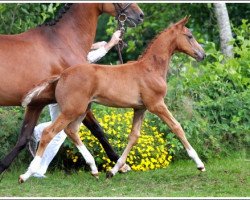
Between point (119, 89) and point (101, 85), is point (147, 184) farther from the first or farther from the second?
point (101, 85)

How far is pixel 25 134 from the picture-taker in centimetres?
882

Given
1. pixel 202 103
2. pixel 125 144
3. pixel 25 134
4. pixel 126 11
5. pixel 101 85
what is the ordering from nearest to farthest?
pixel 101 85
pixel 25 134
pixel 126 11
pixel 125 144
pixel 202 103

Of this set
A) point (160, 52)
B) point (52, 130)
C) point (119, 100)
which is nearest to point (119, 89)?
point (119, 100)

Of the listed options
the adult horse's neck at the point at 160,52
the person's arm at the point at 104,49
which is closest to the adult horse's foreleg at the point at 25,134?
the person's arm at the point at 104,49

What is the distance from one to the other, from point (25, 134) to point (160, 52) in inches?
68.9

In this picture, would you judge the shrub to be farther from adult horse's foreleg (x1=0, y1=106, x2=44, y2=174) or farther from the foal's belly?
the foal's belly

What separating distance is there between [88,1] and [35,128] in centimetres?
163

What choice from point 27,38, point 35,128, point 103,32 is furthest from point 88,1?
point 103,32

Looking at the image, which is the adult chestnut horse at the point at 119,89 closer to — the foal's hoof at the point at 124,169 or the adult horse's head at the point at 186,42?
the adult horse's head at the point at 186,42

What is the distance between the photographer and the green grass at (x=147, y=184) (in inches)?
320

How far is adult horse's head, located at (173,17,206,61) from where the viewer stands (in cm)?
862

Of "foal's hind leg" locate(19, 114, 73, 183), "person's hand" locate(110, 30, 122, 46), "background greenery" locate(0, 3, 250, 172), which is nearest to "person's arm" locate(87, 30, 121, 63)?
"person's hand" locate(110, 30, 122, 46)

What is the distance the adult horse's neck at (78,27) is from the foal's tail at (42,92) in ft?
2.48

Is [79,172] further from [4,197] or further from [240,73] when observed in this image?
[240,73]
